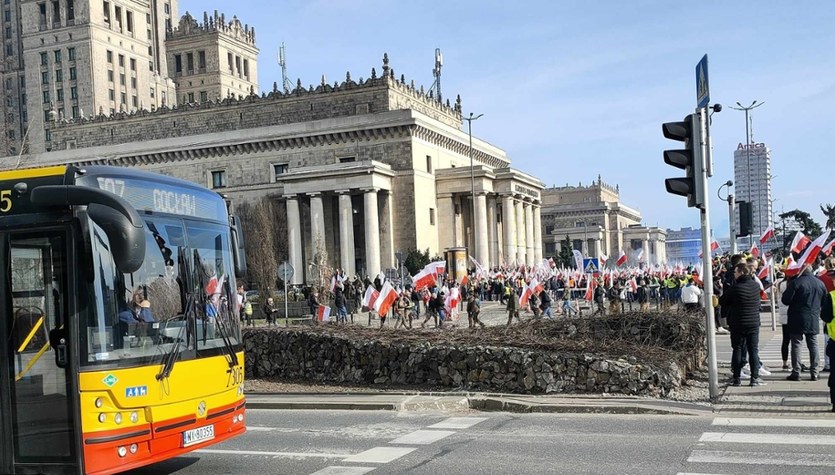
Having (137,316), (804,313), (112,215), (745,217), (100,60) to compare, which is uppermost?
(100,60)

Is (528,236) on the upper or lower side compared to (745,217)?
lower

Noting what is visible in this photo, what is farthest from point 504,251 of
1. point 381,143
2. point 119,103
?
point 119,103

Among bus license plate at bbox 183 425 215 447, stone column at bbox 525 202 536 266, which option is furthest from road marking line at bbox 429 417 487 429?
stone column at bbox 525 202 536 266

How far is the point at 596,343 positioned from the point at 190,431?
7.49 m

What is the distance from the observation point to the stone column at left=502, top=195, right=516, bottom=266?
82625 mm

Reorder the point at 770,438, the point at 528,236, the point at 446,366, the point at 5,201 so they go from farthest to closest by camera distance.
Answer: the point at 528,236 → the point at 446,366 → the point at 770,438 → the point at 5,201

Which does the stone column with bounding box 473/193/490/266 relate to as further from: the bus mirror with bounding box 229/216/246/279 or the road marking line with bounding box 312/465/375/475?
the road marking line with bounding box 312/465/375/475

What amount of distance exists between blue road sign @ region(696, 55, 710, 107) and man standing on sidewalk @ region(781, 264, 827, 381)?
356 centimetres

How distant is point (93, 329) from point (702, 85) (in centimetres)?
857

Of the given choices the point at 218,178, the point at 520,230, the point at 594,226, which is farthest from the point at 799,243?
the point at 594,226

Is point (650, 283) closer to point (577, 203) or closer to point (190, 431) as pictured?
point (190, 431)

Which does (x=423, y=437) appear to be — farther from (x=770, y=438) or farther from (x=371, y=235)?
(x=371, y=235)

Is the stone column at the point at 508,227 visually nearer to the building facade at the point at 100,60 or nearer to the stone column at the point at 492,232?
the stone column at the point at 492,232

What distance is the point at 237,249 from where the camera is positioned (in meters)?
9.47
